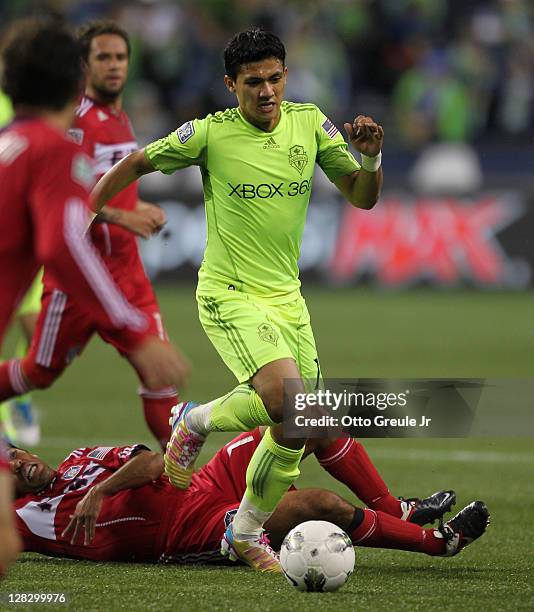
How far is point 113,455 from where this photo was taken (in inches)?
223

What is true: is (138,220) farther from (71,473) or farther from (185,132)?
(71,473)

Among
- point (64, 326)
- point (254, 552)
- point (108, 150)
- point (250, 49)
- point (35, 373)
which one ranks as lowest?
point (254, 552)

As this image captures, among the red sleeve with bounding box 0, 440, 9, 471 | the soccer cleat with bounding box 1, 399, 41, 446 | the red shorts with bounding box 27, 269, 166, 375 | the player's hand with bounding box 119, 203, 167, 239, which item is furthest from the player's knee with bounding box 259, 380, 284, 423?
the soccer cleat with bounding box 1, 399, 41, 446

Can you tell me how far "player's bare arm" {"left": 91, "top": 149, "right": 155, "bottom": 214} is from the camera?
5941 mm

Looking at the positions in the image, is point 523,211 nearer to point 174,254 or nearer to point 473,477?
point 174,254

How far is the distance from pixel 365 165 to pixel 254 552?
5.69ft

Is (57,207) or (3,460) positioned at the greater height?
(57,207)

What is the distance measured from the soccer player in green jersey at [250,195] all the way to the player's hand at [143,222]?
693mm

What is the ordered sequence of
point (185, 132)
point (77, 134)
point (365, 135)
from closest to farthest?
point (365, 135) → point (185, 132) → point (77, 134)

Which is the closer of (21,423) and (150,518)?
(150,518)

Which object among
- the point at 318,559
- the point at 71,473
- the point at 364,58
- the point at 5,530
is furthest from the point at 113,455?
the point at 364,58

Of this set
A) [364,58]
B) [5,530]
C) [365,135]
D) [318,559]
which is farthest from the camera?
[364,58]

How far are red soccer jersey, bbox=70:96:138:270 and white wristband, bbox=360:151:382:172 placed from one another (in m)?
1.75

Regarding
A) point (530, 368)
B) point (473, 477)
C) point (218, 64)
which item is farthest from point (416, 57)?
point (473, 477)
